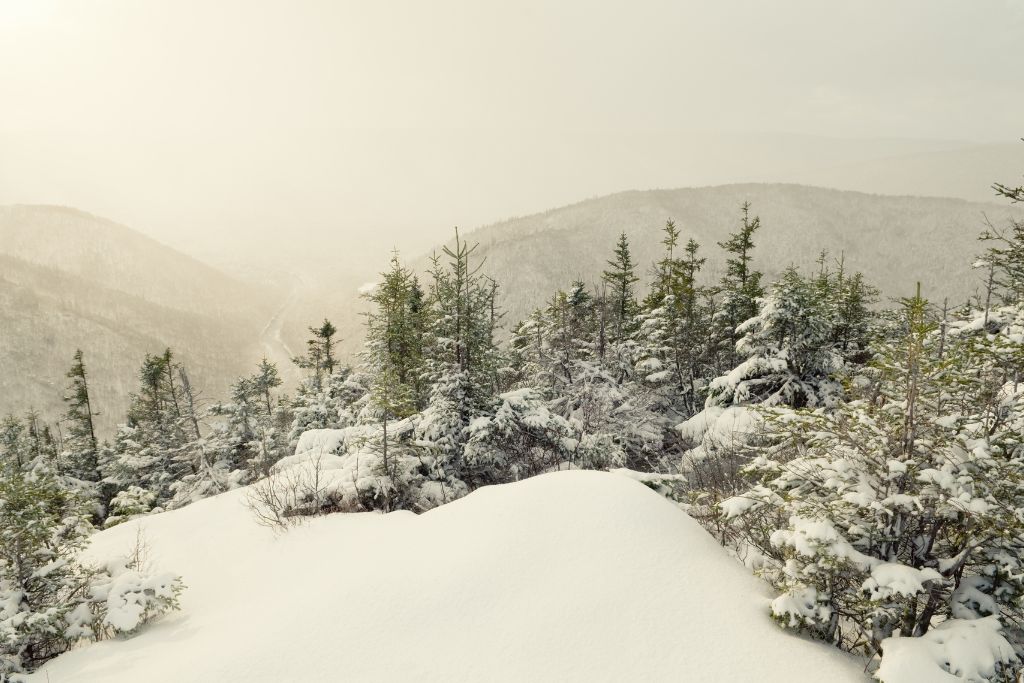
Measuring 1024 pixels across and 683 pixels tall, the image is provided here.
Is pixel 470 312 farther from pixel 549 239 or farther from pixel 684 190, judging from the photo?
pixel 684 190

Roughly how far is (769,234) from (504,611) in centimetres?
14086

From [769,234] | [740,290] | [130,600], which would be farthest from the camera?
[769,234]

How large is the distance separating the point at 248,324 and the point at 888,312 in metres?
135

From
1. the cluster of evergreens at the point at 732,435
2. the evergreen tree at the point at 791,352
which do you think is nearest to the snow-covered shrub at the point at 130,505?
the cluster of evergreens at the point at 732,435

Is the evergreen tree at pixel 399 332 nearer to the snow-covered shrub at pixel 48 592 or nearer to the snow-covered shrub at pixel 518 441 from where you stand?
the snow-covered shrub at pixel 518 441

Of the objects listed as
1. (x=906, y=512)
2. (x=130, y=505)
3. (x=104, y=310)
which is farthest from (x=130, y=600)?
(x=104, y=310)

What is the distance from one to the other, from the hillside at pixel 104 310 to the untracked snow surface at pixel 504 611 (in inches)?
3730

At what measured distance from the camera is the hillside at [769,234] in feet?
345

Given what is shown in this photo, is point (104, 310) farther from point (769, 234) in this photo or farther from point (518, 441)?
point (769, 234)

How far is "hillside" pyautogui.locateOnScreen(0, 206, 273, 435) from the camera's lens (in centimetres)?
8625

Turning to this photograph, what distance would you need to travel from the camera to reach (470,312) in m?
17.1

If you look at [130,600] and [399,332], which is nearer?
[130,600]

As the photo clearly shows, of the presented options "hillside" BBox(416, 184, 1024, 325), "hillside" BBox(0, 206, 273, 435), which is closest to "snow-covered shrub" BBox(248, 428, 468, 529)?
"hillside" BBox(416, 184, 1024, 325)

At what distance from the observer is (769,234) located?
127 meters
